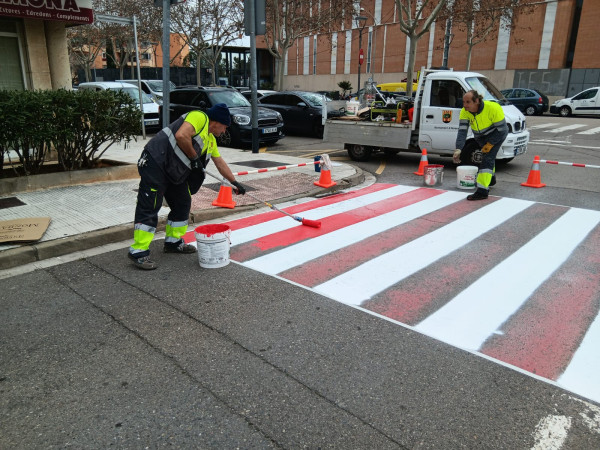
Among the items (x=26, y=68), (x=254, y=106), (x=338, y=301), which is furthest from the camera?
(x=254, y=106)

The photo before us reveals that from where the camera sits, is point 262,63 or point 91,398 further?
point 262,63

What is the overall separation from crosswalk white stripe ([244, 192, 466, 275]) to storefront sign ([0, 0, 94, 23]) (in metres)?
7.13

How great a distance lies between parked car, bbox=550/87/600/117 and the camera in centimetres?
2689

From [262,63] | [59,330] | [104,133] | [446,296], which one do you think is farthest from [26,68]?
[262,63]

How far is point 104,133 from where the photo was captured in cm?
803

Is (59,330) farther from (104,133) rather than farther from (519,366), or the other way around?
(104,133)

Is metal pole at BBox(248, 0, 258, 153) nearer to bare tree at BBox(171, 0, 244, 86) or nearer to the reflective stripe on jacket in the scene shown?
the reflective stripe on jacket

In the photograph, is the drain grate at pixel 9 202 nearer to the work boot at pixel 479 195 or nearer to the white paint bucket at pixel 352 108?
the work boot at pixel 479 195

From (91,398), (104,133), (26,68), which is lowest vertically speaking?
(91,398)

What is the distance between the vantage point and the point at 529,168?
11.0 meters

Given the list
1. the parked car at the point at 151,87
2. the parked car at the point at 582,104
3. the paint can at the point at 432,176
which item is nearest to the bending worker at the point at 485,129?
the paint can at the point at 432,176

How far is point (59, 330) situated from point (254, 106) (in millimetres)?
8676

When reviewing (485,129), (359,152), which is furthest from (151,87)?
(485,129)

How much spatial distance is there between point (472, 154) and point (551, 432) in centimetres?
807
